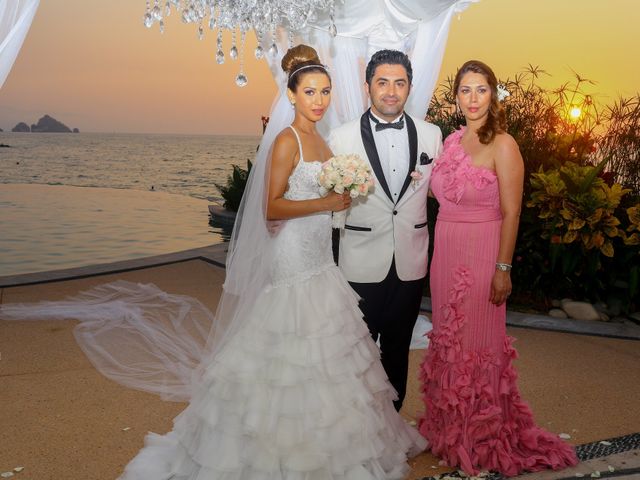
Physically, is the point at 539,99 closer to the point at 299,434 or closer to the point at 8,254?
the point at 299,434

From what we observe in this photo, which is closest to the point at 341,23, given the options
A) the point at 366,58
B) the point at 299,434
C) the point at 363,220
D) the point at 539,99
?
the point at 366,58

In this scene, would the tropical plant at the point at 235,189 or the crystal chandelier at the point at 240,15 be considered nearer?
the crystal chandelier at the point at 240,15

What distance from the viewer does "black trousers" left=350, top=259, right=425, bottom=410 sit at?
366 cm

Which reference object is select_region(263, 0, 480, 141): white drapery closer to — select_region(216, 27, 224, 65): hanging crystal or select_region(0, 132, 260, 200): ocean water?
select_region(216, 27, 224, 65): hanging crystal

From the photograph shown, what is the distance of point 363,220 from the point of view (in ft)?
11.9

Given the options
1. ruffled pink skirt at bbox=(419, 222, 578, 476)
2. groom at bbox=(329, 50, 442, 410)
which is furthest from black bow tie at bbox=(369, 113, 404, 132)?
ruffled pink skirt at bbox=(419, 222, 578, 476)

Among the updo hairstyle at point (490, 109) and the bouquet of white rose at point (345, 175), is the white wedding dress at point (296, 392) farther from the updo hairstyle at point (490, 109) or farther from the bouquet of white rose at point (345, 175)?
the updo hairstyle at point (490, 109)

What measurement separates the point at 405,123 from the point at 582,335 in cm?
309

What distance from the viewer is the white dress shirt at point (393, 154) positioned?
359cm

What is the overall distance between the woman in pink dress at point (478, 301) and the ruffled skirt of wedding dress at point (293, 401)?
0.40 metres

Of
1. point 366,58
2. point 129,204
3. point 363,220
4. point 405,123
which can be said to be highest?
point 366,58

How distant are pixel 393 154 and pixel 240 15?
4.91 feet

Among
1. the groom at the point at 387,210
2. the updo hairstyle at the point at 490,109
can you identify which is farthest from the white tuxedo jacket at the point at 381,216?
the updo hairstyle at the point at 490,109

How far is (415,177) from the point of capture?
3516 millimetres
